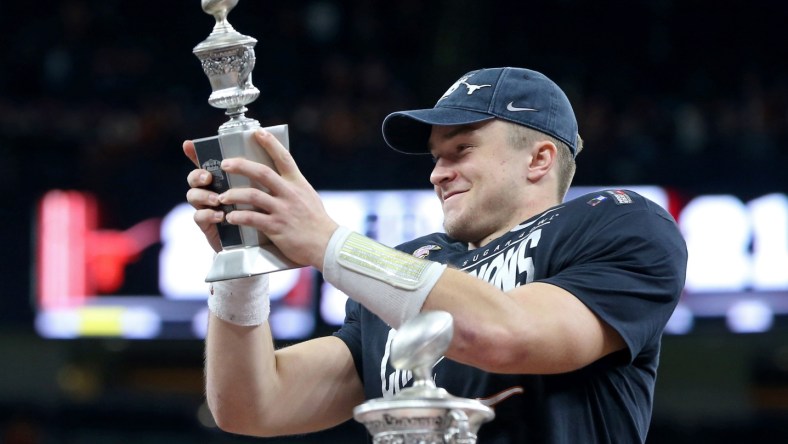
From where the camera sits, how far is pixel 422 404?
183 cm

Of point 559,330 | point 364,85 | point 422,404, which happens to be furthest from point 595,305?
point 364,85

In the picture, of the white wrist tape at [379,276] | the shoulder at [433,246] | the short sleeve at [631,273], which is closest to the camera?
the white wrist tape at [379,276]

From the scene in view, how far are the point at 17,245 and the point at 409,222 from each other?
2.46m

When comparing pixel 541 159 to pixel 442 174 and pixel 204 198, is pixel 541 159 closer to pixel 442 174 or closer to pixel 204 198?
pixel 442 174

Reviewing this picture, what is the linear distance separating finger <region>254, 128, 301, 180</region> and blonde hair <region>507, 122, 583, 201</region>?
0.72 meters

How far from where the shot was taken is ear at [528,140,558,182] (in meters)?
2.93

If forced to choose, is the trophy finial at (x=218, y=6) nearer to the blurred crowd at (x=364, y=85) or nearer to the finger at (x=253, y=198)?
the finger at (x=253, y=198)

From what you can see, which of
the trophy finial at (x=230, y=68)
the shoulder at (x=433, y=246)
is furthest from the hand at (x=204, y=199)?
the shoulder at (x=433, y=246)

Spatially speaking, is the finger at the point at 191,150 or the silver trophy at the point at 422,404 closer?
the silver trophy at the point at 422,404

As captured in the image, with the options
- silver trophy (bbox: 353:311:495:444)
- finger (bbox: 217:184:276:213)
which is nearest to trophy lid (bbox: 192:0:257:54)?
finger (bbox: 217:184:276:213)

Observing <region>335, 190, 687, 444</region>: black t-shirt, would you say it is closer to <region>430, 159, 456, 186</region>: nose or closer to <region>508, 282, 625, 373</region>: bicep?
<region>508, 282, 625, 373</region>: bicep

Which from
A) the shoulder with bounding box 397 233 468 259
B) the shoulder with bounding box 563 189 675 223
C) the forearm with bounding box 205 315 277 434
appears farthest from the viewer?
the shoulder with bounding box 397 233 468 259

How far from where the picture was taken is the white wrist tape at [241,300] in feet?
8.70

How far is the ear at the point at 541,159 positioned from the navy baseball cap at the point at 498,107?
0.03m
